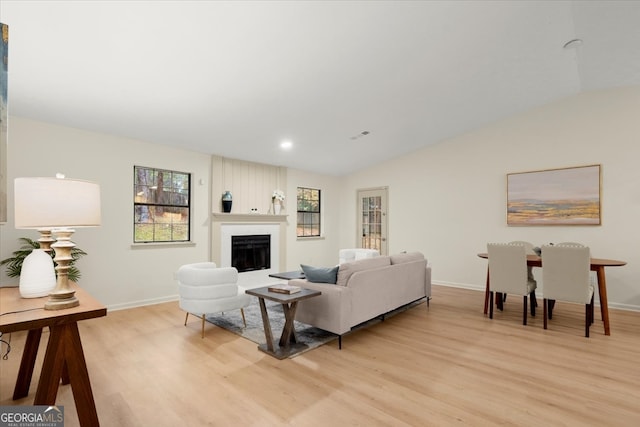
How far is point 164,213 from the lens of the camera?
16.8 ft

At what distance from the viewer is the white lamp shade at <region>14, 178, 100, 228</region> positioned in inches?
65.6

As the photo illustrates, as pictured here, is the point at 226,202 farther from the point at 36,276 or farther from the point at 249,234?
the point at 36,276

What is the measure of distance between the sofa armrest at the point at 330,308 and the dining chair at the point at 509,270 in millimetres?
2173

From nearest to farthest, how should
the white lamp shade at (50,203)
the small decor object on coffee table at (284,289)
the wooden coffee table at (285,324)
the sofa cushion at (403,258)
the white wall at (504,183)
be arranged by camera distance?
1. the white lamp shade at (50,203)
2. the wooden coffee table at (285,324)
3. the small decor object on coffee table at (284,289)
4. the sofa cushion at (403,258)
5. the white wall at (504,183)

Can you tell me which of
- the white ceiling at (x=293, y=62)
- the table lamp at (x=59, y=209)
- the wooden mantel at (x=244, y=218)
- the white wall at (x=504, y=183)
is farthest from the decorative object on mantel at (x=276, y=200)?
the table lamp at (x=59, y=209)

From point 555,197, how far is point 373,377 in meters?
4.54

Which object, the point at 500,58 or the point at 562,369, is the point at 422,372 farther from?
the point at 500,58

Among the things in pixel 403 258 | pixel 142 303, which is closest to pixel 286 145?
pixel 403 258

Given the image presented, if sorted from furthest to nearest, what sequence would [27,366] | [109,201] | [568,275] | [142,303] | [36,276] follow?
[142,303]
[109,201]
[568,275]
[27,366]
[36,276]

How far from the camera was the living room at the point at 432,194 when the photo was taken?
3.95 m

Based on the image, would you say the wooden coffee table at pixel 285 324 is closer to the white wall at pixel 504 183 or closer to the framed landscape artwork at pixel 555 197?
the white wall at pixel 504 183

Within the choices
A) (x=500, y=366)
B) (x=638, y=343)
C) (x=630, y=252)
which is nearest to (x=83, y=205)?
(x=500, y=366)

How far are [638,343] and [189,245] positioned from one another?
593 centimetres

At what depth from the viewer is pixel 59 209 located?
1.72m
